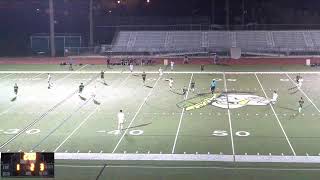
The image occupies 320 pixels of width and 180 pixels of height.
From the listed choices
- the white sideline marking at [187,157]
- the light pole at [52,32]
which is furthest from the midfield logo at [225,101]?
the light pole at [52,32]

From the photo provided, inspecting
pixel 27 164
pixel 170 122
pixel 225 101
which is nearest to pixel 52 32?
pixel 225 101

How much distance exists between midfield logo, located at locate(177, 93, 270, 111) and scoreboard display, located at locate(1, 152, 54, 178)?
17007mm

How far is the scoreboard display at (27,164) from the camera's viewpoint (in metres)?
13.1

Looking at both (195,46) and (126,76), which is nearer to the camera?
(126,76)

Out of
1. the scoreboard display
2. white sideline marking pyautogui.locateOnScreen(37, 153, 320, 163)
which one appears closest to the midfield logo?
white sideline marking pyautogui.locateOnScreen(37, 153, 320, 163)

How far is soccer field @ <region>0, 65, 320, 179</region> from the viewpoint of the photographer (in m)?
20.5

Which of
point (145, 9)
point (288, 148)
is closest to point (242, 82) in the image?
point (288, 148)

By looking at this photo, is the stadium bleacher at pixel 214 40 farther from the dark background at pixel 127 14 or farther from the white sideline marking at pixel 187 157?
the white sideline marking at pixel 187 157

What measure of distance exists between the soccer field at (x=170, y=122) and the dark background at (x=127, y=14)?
66.8ft

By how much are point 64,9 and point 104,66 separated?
15.6 meters

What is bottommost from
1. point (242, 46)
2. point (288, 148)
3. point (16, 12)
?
point (288, 148)

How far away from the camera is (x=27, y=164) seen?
1316 cm

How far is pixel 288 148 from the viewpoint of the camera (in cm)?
2170

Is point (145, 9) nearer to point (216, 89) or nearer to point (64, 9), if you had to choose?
point (64, 9)
